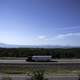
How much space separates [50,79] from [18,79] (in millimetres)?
1448

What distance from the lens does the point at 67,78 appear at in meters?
11.2

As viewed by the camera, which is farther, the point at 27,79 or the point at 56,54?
the point at 56,54

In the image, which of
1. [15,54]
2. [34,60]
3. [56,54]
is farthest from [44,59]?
[15,54]

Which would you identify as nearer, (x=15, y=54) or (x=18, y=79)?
(x=18, y=79)

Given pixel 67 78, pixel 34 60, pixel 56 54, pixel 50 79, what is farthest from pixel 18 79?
pixel 56 54

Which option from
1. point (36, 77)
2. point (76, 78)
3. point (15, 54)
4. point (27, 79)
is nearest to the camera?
point (36, 77)

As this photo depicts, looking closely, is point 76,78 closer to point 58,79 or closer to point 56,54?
point 58,79

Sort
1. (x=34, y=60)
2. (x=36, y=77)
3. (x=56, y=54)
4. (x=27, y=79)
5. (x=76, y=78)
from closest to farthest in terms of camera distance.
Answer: (x=36, y=77) < (x=27, y=79) < (x=76, y=78) < (x=34, y=60) < (x=56, y=54)

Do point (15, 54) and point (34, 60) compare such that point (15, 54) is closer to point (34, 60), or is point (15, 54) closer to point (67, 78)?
point (34, 60)

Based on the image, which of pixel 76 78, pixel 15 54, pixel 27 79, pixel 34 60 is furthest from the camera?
pixel 15 54

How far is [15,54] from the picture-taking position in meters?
41.1

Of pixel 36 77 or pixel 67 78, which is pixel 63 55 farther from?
pixel 36 77

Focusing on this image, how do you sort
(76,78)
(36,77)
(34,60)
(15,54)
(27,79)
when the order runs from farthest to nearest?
(15,54), (34,60), (76,78), (27,79), (36,77)

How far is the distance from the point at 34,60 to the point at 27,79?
56.9ft
